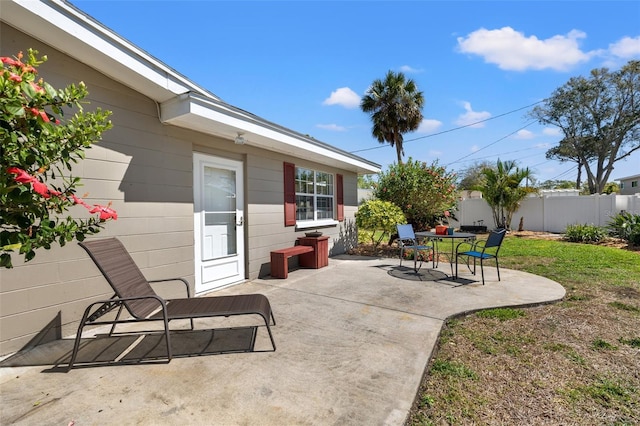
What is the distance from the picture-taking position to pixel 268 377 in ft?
8.18

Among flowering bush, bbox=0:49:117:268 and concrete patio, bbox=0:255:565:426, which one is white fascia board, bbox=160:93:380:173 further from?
concrete patio, bbox=0:255:565:426

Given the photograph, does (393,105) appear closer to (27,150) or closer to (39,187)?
(27,150)

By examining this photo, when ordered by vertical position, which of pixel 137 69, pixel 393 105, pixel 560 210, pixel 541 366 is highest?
pixel 393 105

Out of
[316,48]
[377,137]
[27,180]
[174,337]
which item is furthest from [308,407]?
[377,137]

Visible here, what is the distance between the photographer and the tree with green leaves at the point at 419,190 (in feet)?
31.2

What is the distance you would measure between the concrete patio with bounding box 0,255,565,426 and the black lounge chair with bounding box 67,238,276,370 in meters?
0.27

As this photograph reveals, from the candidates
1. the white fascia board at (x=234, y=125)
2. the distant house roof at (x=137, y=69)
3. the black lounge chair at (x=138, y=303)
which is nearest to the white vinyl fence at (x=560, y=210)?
the white fascia board at (x=234, y=125)

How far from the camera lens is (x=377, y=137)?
17.5 metres

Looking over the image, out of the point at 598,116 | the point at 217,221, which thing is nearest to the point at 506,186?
the point at 217,221

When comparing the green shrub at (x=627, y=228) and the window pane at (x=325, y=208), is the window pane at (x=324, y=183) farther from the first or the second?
the green shrub at (x=627, y=228)

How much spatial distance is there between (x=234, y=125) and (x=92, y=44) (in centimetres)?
185

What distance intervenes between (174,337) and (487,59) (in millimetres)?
14147

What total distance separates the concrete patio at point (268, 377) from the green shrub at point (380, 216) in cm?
455

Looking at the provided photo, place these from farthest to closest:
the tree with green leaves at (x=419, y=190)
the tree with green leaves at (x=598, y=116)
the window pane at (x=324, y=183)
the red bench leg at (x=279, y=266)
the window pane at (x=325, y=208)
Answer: the tree with green leaves at (x=598, y=116) → the tree with green leaves at (x=419, y=190) → the window pane at (x=325, y=208) → the window pane at (x=324, y=183) → the red bench leg at (x=279, y=266)
